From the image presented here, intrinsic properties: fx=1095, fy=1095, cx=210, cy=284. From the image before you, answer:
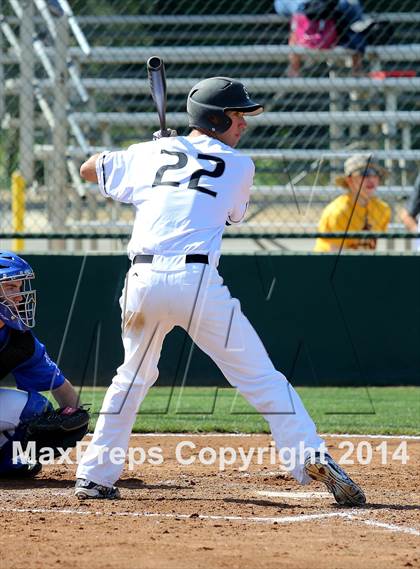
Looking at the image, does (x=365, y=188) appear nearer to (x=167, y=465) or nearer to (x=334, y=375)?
(x=334, y=375)

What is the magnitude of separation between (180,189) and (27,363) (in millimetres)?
1420

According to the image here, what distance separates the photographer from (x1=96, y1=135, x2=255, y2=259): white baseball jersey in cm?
498

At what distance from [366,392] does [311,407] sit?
3.40 feet

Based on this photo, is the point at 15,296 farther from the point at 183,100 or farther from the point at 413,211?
the point at 183,100


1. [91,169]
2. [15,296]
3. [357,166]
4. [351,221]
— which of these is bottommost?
[351,221]

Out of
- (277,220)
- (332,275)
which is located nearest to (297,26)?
(277,220)

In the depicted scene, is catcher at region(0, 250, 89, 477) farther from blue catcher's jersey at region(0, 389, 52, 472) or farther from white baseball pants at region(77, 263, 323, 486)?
white baseball pants at region(77, 263, 323, 486)

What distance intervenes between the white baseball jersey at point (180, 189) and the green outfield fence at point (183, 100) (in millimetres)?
6003

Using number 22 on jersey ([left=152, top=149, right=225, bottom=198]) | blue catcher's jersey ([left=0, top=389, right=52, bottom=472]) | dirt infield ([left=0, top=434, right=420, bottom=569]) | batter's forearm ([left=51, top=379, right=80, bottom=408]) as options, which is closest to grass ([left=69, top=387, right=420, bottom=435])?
dirt infield ([left=0, top=434, right=420, bottom=569])

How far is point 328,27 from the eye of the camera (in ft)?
43.8

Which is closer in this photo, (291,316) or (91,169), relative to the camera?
(91,169)

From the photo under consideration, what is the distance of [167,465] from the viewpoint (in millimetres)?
6344

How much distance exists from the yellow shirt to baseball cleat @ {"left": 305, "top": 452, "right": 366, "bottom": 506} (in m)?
5.24

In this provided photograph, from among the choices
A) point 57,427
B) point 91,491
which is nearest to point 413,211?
point 57,427
